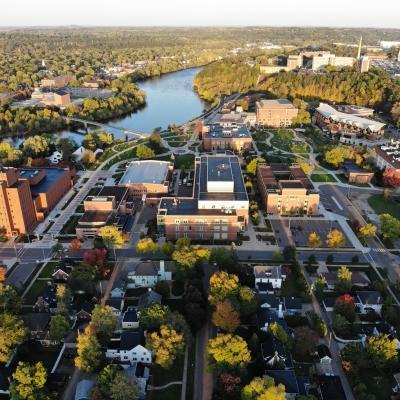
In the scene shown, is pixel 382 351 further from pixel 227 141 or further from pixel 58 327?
pixel 227 141

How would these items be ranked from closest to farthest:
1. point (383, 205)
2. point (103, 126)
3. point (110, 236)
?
point (110, 236) → point (383, 205) → point (103, 126)

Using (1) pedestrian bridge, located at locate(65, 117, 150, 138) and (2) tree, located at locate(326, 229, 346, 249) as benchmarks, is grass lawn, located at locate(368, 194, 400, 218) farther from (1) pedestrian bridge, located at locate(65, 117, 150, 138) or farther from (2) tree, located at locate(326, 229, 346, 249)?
(1) pedestrian bridge, located at locate(65, 117, 150, 138)

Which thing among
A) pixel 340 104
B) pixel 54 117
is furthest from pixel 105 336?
pixel 340 104

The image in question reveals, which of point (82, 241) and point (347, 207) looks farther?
point (347, 207)

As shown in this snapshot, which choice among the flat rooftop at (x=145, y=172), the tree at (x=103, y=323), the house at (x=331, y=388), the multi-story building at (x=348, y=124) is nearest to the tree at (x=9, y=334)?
the tree at (x=103, y=323)

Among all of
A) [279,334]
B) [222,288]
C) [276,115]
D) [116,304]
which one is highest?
[276,115]

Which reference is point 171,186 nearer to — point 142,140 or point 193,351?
point 142,140

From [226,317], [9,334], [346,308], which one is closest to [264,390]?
[226,317]
